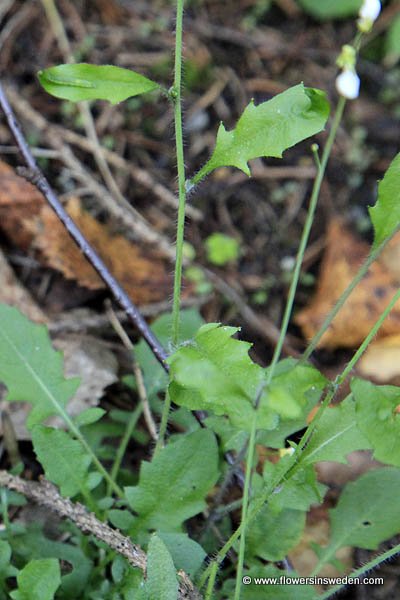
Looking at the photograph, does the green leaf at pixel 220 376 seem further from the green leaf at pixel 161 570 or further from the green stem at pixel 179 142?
the green leaf at pixel 161 570

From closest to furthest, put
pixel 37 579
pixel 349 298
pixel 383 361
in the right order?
pixel 37 579
pixel 383 361
pixel 349 298

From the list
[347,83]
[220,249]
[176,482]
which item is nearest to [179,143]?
[347,83]

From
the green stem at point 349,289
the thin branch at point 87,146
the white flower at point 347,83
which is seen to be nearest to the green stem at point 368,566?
the green stem at point 349,289

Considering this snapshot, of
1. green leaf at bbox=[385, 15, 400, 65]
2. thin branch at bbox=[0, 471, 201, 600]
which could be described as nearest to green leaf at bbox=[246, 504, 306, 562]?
thin branch at bbox=[0, 471, 201, 600]

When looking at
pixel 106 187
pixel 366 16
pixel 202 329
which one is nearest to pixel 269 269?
pixel 106 187

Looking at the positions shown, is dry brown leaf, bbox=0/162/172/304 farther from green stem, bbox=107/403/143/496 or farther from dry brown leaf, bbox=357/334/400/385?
dry brown leaf, bbox=357/334/400/385

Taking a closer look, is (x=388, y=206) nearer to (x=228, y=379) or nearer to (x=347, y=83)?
(x=347, y=83)
